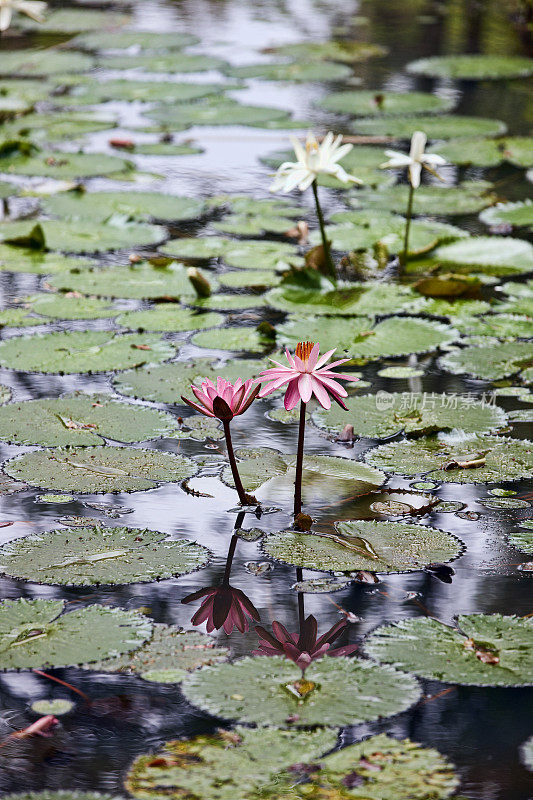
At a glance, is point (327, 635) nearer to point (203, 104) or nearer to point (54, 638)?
point (54, 638)

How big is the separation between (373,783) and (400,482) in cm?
91

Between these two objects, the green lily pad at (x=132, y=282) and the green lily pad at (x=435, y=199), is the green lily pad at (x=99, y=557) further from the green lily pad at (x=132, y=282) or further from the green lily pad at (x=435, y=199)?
the green lily pad at (x=435, y=199)

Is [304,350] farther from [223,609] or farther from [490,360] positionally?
[490,360]

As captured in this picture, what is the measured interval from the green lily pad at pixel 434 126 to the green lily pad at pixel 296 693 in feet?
13.6

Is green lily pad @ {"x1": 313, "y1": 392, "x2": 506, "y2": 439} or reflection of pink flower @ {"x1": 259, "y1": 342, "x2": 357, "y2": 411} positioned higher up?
reflection of pink flower @ {"x1": 259, "y1": 342, "x2": 357, "y2": 411}

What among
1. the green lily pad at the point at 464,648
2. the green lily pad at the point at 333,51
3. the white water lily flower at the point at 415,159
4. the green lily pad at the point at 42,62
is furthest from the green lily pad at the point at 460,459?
the green lily pad at the point at 333,51

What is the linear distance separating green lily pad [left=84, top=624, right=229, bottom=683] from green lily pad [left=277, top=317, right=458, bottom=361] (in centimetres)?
132

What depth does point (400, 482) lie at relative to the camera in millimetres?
2209

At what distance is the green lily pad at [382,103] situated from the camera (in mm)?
5883

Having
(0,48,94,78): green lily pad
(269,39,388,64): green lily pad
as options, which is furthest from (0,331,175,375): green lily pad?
(269,39,388,64): green lily pad

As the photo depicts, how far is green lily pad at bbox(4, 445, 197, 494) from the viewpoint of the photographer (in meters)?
2.17

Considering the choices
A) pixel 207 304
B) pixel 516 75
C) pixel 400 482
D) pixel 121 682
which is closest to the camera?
pixel 121 682

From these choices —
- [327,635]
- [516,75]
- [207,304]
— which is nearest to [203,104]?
[516,75]

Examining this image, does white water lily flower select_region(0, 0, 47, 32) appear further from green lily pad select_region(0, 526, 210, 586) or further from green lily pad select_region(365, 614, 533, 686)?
green lily pad select_region(365, 614, 533, 686)
